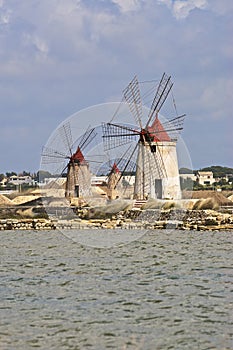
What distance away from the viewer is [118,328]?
10312 mm

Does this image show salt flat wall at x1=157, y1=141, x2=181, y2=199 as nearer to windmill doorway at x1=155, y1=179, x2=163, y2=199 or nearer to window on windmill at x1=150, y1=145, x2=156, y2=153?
windmill doorway at x1=155, y1=179, x2=163, y2=199

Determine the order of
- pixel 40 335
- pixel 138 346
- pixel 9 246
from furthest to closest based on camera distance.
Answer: pixel 9 246, pixel 40 335, pixel 138 346

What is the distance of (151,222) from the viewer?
1422 inches

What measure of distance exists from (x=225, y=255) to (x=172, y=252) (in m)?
1.98

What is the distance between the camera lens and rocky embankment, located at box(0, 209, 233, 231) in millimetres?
33969

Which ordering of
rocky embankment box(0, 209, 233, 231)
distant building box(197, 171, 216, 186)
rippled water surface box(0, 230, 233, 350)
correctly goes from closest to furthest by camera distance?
1. rippled water surface box(0, 230, 233, 350)
2. rocky embankment box(0, 209, 233, 231)
3. distant building box(197, 171, 216, 186)

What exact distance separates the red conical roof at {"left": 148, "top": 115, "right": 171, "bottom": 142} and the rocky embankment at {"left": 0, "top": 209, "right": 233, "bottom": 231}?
169 inches

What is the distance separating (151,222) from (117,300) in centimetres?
2374

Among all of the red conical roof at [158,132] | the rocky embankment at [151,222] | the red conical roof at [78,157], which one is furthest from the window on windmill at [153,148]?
the red conical roof at [78,157]

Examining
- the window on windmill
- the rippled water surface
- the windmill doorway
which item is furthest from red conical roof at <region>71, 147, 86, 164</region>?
the rippled water surface

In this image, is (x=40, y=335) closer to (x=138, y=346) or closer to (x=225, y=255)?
(x=138, y=346)

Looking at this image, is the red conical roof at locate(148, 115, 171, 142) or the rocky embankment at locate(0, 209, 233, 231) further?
the red conical roof at locate(148, 115, 171, 142)

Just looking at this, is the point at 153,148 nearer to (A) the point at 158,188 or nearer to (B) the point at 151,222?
(A) the point at 158,188

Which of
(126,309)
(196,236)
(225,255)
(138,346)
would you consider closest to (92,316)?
(126,309)
